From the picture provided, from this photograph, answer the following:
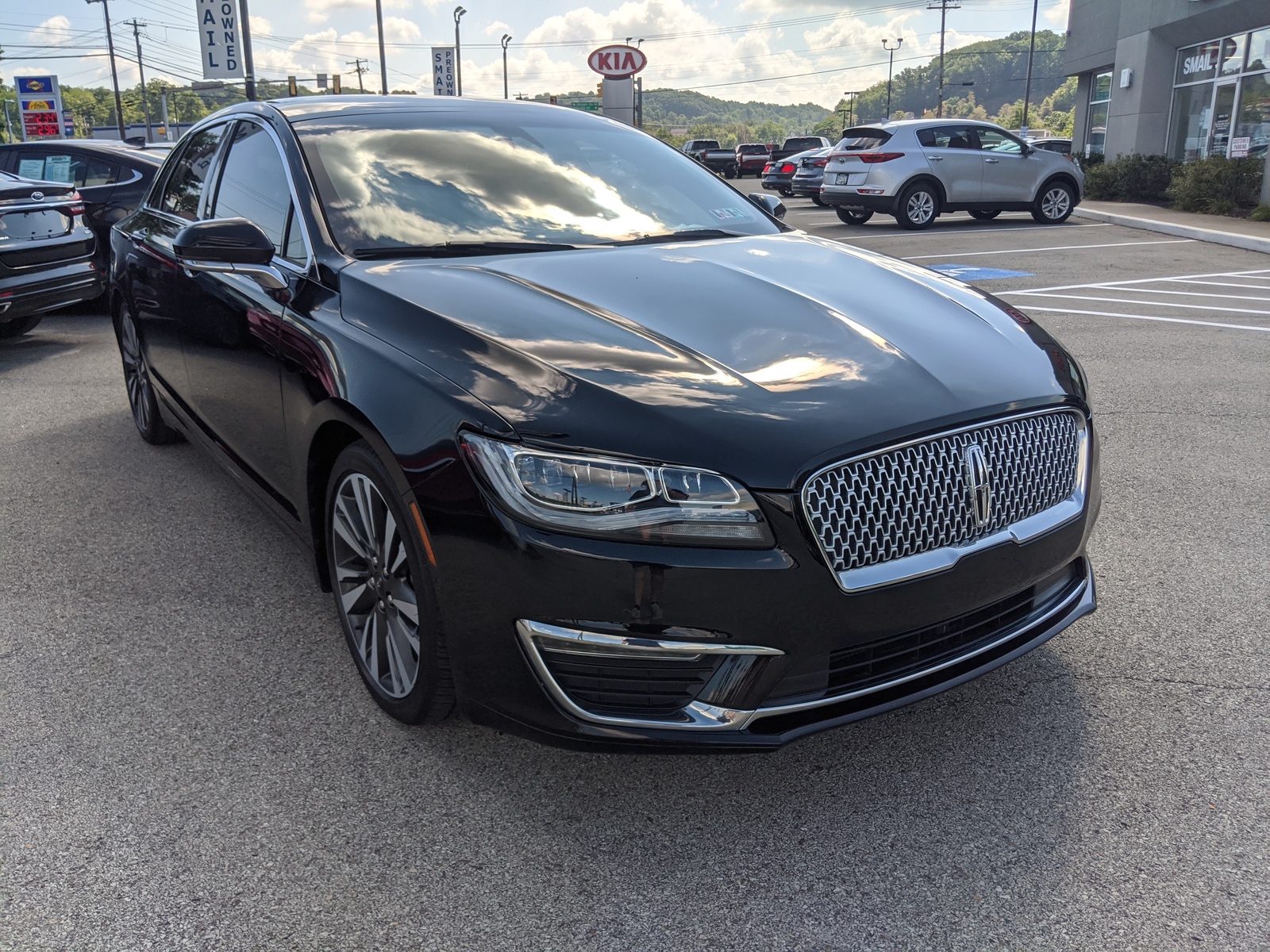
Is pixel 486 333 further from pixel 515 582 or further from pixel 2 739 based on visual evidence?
pixel 2 739

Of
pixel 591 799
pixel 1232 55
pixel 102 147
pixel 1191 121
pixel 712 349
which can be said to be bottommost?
pixel 591 799

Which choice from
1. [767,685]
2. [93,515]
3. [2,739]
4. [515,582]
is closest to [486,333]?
[515,582]

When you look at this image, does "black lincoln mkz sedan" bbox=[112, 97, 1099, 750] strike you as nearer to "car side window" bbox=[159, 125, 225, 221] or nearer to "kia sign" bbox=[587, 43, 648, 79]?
"car side window" bbox=[159, 125, 225, 221]

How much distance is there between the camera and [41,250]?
7.94 metres

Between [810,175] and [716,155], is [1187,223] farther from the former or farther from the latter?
[716,155]

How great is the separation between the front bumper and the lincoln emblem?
0.29 feet

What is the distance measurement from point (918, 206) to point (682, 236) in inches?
601

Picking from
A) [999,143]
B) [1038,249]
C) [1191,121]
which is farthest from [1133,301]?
[1191,121]

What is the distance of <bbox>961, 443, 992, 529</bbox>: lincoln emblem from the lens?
7.86ft

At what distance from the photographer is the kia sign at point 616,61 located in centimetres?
2555

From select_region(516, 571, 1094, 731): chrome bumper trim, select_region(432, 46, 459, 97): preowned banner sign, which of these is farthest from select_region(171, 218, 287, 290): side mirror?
select_region(432, 46, 459, 97): preowned banner sign

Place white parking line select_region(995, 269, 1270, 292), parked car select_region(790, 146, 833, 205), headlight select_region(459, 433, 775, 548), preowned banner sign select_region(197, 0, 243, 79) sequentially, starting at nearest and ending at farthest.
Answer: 1. headlight select_region(459, 433, 775, 548)
2. white parking line select_region(995, 269, 1270, 292)
3. preowned banner sign select_region(197, 0, 243, 79)
4. parked car select_region(790, 146, 833, 205)

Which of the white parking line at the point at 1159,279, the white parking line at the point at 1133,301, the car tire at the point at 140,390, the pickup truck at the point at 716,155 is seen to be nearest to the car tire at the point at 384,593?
the car tire at the point at 140,390

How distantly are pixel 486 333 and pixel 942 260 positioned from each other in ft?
39.1
